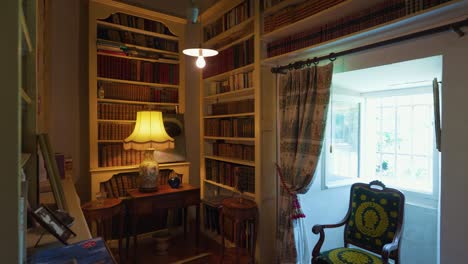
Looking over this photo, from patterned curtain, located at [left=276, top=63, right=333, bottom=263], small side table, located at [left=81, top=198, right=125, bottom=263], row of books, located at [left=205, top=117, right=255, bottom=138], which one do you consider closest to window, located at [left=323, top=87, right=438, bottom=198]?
patterned curtain, located at [left=276, top=63, right=333, bottom=263]

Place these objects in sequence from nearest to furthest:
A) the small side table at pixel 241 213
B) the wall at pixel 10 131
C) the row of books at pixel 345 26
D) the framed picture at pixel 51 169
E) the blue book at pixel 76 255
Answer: the wall at pixel 10 131 < the blue book at pixel 76 255 < the framed picture at pixel 51 169 < the row of books at pixel 345 26 < the small side table at pixel 241 213

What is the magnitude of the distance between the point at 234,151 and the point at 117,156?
1.33 metres

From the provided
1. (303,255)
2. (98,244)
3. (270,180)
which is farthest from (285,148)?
(98,244)

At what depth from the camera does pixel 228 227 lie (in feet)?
9.84

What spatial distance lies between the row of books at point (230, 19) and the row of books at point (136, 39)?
0.46 meters

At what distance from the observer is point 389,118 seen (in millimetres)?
3023

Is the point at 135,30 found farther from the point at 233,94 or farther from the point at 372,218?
the point at 372,218

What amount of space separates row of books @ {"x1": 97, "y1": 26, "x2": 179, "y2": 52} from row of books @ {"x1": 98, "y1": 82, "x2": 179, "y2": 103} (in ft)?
1.71

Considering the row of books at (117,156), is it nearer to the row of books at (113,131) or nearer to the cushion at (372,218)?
the row of books at (113,131)

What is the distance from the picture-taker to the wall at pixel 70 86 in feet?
8.96

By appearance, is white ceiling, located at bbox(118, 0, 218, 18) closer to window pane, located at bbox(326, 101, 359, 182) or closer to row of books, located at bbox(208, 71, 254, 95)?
row of books, located at bbox(208, 71, 254, 95)

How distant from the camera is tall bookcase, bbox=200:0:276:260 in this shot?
258 centimetres

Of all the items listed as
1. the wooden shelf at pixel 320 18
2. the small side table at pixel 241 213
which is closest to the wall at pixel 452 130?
the wooden shelf at pixel 320 18

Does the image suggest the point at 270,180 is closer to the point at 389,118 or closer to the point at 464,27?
the point at 389,118
